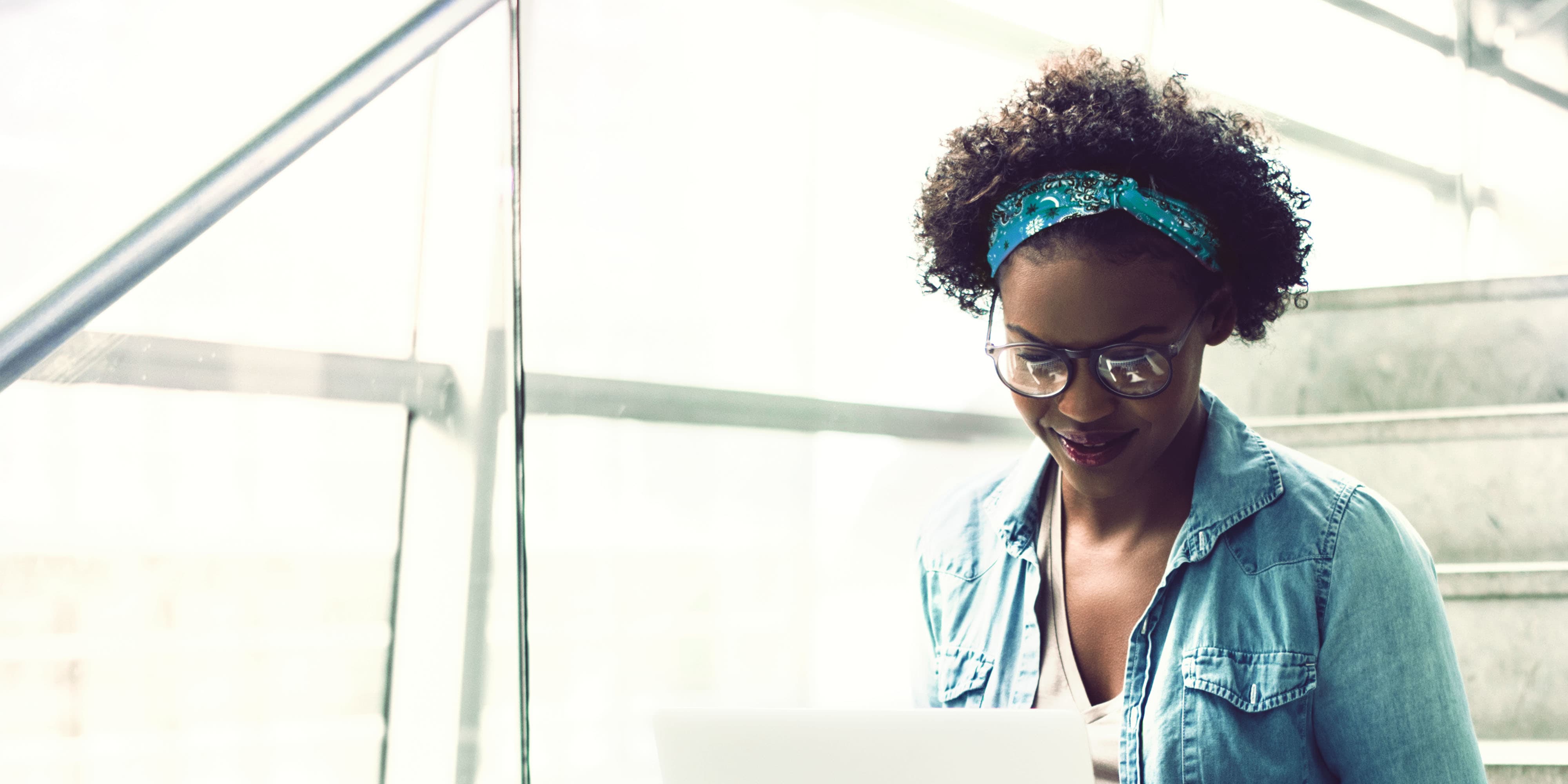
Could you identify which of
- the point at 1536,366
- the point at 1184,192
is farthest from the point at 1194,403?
the point at 1536,366

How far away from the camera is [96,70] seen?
3.70 feet

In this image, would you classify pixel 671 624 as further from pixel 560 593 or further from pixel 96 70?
pixel 96 70

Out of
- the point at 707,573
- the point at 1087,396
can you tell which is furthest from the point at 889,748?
the point at 707,573

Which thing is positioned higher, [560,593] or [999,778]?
[560,593]

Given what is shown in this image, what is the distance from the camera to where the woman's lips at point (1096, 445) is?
3.33ft

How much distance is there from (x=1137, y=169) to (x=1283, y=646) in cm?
44

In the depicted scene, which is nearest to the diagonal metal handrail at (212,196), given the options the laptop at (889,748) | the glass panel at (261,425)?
the glass panel at (261,425)

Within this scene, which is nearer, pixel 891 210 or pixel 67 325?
pixel 67 325

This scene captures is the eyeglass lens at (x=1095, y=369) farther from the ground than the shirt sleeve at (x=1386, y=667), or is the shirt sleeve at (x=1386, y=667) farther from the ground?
the eyeglass lens at (x=1095, y=369)

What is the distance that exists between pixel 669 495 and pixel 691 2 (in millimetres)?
884

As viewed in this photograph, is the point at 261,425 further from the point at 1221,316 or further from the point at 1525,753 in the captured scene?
the point at 1525,753

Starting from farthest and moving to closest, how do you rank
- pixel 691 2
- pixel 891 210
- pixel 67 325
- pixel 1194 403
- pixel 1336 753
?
pixel 891 210, pixel 691 2, pixel 1194 403, pixel 1336 753, pixel 67 325

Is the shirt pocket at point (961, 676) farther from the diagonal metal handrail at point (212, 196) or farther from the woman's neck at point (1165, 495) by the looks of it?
Answer: the diagonal metal handrail at point (212, 196)

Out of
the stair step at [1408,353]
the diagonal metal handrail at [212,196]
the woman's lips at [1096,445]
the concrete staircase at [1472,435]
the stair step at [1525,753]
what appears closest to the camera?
the diagonal metal handrail at [212,196]
